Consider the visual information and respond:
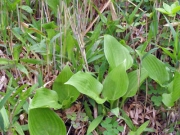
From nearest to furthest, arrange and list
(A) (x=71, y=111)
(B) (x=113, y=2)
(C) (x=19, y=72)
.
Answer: (A) (x=71, y=111) → (C) (x=19, y=72) → (B) (x=113, y=2)

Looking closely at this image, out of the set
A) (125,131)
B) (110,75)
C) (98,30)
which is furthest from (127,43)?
(125,131)

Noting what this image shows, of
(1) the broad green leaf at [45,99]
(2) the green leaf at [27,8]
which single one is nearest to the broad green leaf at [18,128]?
(1) the broad green leaf at [45,99]

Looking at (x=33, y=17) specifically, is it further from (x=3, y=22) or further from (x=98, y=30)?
(x=98, y=30)

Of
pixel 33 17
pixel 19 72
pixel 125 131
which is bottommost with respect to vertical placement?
pixel 125 131

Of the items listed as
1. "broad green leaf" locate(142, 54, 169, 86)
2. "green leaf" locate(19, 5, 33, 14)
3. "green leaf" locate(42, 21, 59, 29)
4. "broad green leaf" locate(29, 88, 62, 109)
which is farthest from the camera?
"green leaf" locate(19, 5, 33, 14)

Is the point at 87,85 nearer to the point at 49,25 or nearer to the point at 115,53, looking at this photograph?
the point at 115,53

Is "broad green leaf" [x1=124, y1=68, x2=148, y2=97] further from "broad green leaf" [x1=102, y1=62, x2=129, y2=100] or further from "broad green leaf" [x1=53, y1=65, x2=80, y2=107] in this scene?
"broad green leaf" [x1=53, y1=65, x2=80, y2=107]

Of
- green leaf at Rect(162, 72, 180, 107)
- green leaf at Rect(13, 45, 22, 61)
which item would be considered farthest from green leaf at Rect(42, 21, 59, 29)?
green leaf at Rect(162, 72, 180, 107)
